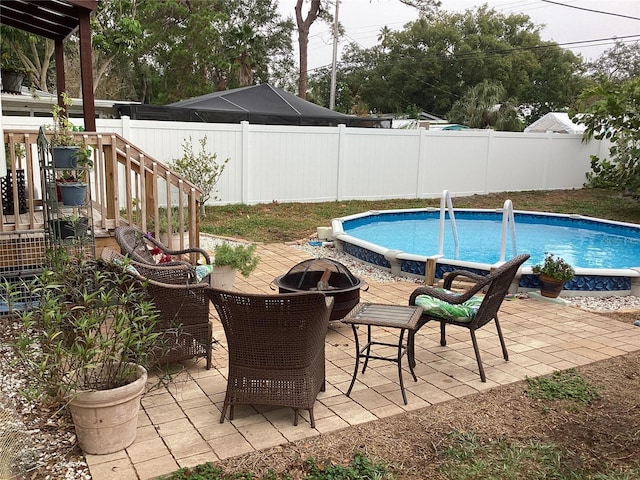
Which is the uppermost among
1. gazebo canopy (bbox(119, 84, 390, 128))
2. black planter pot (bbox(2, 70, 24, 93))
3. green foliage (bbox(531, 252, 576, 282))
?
black planter pot (bbox(2, 70, 24, 93))

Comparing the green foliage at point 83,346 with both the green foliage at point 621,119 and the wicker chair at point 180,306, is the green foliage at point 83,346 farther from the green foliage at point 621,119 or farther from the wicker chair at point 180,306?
the green foliage at point 621,119

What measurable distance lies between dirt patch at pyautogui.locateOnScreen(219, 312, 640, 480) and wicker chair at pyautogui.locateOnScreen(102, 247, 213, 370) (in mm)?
1095

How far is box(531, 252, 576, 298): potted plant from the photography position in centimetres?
570

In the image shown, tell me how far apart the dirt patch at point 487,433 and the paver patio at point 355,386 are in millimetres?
112

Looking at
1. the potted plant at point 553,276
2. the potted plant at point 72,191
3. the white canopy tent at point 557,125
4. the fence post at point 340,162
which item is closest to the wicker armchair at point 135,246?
the potted plant at point 72,191

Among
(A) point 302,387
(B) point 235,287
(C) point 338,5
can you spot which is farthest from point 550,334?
(C) point 338,5

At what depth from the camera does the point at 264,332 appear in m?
2.88

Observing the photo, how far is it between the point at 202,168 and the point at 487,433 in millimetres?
8181

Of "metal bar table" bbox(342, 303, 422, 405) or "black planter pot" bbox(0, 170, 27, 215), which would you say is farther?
"black planter pot" bbox(0, 170, 27, 215)

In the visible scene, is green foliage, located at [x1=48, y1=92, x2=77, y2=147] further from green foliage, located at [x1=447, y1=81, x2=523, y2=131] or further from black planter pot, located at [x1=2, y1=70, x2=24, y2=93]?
green foliage, located at [x1=447, y1=81, x2=523, y2=131]

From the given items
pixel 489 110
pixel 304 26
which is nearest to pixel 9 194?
pixel 304 26

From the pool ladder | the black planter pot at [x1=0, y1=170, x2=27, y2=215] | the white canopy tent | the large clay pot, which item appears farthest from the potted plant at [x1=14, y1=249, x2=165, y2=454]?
the white canopy tent

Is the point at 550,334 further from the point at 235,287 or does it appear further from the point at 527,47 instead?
the point at 527,47

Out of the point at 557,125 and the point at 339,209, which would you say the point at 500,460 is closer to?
the point at 339,209
